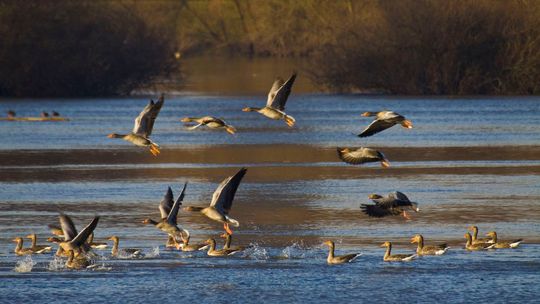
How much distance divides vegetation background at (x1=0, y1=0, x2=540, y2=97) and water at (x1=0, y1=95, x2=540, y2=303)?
7.33 m

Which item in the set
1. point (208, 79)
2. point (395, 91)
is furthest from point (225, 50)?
point (395, 91)

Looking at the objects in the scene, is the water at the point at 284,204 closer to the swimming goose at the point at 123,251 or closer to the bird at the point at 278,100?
the swimming goose at the point at 123,251

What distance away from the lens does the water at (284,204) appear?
15570mm

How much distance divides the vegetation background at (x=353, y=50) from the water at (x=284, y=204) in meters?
7.33

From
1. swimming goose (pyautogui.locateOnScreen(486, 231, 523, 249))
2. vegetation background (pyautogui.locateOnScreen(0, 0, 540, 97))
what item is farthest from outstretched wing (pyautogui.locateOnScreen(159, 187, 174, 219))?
vegetation background (pyautogui.locateOnScreen(0, 0, 540, 97))

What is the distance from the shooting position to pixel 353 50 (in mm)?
53312

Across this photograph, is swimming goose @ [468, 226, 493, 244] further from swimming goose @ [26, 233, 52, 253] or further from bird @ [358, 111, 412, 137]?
swimming goose @ [26, 233, 52, 253]

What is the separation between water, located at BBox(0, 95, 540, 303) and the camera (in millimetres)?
15570

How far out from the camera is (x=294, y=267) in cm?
1666

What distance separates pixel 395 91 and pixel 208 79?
1937 centimetres

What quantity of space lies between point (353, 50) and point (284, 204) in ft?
103

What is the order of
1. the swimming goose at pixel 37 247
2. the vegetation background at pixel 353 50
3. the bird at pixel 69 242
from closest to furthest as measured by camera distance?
the bird at pixel 69 242
the swimming goose at pixel 37 247
the vegetation background at pixel 353 50

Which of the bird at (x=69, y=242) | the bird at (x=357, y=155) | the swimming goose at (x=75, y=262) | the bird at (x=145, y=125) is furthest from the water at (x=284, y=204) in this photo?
the bird at (x=145, y=125)

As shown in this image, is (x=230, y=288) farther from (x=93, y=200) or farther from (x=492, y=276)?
(x=93, y=200)
